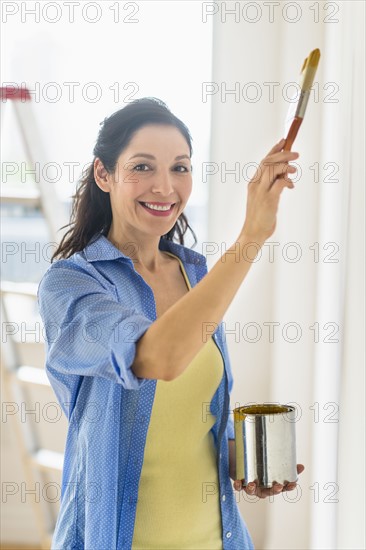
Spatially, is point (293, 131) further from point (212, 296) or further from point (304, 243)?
point (304, 243)

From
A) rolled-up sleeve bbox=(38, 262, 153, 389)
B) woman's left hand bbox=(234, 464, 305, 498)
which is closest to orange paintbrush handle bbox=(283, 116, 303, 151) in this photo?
rolled-up sleeve bbox=(38, 262, 153, 389)

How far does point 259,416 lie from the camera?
128cm

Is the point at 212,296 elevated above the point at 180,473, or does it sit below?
above

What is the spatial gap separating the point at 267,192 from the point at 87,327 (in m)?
0.33

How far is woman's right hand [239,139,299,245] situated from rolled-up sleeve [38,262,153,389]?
0.21 meters

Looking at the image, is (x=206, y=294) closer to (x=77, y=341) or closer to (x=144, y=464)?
(x=77, y=341)

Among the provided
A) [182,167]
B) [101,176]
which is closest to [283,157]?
[182,167]

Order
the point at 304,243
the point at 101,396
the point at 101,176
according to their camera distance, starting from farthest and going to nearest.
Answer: the point at 304,243
the point at 101,176
the point at 101,396

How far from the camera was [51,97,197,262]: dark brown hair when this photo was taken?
1406 millimetres

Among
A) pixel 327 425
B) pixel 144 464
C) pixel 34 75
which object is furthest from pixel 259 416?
pixel 34 75

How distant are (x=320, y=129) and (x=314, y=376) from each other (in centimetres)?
78

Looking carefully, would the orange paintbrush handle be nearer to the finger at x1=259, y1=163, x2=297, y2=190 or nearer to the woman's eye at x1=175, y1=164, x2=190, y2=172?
the finger at x1=259, y1=163, x2=297, y2=190

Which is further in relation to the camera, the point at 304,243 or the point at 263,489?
the point at 304,243

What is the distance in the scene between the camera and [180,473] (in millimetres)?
1312
